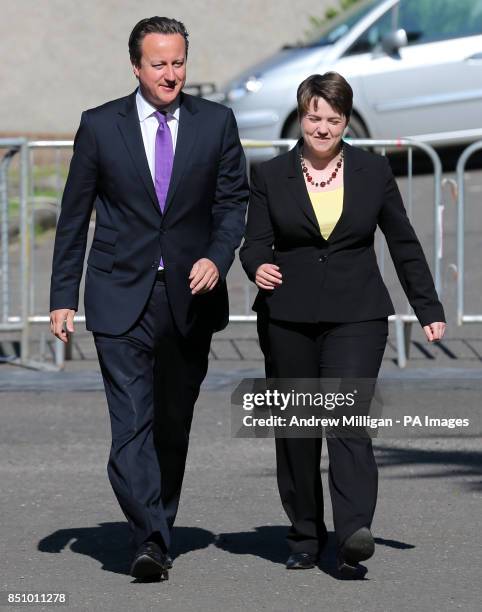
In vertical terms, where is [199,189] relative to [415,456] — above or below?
above

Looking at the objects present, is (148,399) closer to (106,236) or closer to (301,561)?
(106,236)

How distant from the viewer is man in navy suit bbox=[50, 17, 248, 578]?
5.36m

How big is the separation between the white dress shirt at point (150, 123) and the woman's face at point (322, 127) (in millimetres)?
446

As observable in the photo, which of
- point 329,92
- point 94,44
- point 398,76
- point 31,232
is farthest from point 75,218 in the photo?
point 94,44

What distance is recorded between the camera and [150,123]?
5.43m

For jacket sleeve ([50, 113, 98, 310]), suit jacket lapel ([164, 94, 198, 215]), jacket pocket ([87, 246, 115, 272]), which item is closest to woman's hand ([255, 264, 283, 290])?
Result: suit jacket lapel ([164, 94, 198, 215])

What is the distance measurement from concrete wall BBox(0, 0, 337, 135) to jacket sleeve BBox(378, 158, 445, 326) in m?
15.0

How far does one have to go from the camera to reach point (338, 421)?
5371 millimetres

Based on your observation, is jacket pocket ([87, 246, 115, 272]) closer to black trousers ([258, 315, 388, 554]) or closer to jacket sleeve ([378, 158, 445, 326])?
black trousers ([258, 315, 388, 554])

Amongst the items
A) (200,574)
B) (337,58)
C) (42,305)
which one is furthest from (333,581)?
(337,58)

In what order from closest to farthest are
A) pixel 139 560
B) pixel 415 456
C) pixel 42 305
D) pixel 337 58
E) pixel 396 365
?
pixel 139 560 < pixel 415 456 < pixel 396 365 < pixel 42 305 < pixel 337 58

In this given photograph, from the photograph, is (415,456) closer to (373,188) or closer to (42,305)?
(373,188)

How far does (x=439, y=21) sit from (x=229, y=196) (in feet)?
31.0

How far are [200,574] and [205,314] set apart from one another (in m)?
0.91
